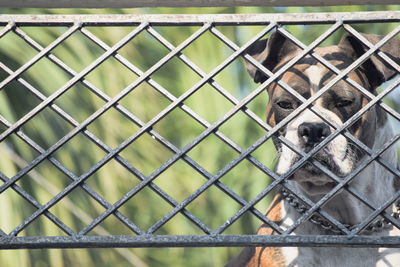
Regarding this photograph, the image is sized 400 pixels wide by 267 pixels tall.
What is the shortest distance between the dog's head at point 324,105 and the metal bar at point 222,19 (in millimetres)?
843

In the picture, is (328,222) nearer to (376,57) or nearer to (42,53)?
(376,57)

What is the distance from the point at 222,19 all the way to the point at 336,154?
1189mm

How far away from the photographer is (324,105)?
13.3 ft

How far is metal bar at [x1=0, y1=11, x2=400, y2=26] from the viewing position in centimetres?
294

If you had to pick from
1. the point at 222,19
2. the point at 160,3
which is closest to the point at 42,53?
the point at 160,3

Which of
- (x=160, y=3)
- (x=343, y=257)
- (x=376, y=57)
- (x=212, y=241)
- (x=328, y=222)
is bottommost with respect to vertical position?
(x=212, y=241)

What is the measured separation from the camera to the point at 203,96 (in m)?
6.99

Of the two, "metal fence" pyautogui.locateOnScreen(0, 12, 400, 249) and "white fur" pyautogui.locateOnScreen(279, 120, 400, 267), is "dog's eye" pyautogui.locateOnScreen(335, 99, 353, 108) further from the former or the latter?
"metal fence" pyautogui.locateOnScreen(0, 12, 400, 249)

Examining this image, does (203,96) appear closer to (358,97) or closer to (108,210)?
(358,97)

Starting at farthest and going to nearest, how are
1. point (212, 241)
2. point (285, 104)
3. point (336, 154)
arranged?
point (285, 104) < point (336, 154) < point (212, 241)

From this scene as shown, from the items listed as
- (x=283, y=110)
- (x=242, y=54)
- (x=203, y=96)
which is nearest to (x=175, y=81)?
(x=203, y=96)

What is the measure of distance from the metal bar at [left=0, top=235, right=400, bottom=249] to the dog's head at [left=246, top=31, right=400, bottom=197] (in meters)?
0.94

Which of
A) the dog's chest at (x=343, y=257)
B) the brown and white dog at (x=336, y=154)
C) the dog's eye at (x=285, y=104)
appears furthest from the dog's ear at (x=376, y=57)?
the dog's chest at (x=343, y=257)

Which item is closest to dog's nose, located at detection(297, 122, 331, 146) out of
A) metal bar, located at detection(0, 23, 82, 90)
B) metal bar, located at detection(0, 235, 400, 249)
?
metal bar, located at detection(0, 235, 400, 249)
